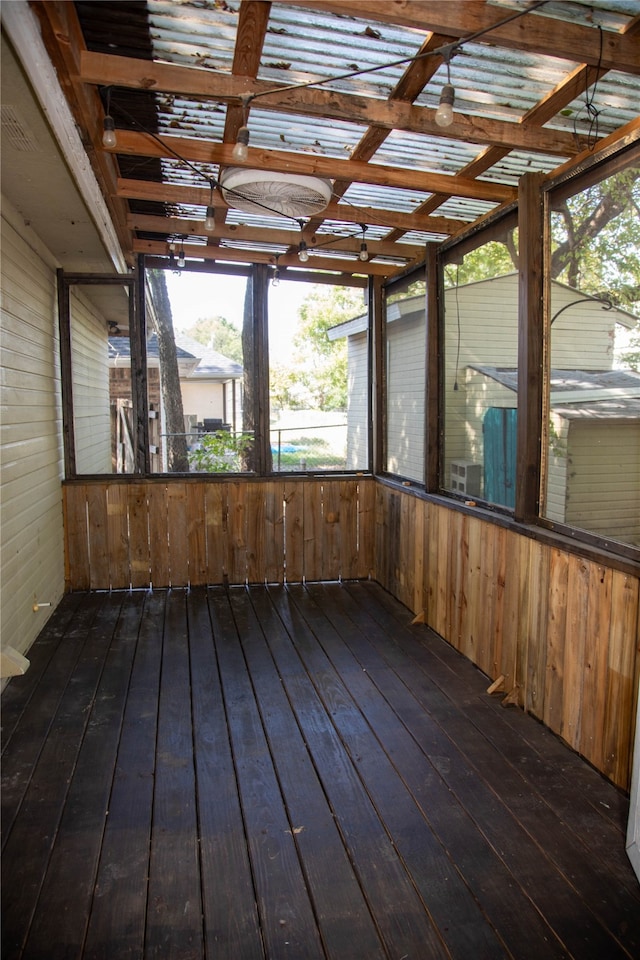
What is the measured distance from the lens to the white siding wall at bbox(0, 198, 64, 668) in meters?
3.08

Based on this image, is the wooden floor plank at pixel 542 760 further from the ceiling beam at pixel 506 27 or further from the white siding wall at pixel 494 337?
the ceiling beam at pixel 506 27

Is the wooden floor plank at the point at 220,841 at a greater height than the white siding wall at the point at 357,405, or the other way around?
the white siding wall at the point at 357,405

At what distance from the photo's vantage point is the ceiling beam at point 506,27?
1.89m

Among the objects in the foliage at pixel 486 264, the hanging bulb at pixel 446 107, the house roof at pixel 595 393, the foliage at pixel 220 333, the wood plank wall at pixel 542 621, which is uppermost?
the hanging bulb at pixel 446 107

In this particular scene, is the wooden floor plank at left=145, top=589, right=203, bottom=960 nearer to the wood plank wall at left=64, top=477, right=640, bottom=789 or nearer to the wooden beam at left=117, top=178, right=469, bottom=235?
the wood plank wall at left=64, top=477, right=640, bottom=789

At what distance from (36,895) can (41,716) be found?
1130 millimetres

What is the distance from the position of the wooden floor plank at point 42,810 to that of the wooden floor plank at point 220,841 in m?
0.47

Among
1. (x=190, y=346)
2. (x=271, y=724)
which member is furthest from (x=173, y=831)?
(x=190, y=346)

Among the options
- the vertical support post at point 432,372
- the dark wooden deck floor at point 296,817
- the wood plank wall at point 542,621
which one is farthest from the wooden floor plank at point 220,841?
the vertical support post at point 432,372

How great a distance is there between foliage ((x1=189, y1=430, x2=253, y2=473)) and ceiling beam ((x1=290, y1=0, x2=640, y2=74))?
322 cm

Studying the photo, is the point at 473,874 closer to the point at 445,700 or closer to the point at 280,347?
the point at 445,700

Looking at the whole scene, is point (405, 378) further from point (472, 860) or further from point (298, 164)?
point (472, 860)

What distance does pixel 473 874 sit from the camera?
179 cm

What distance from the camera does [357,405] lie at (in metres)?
5.04
